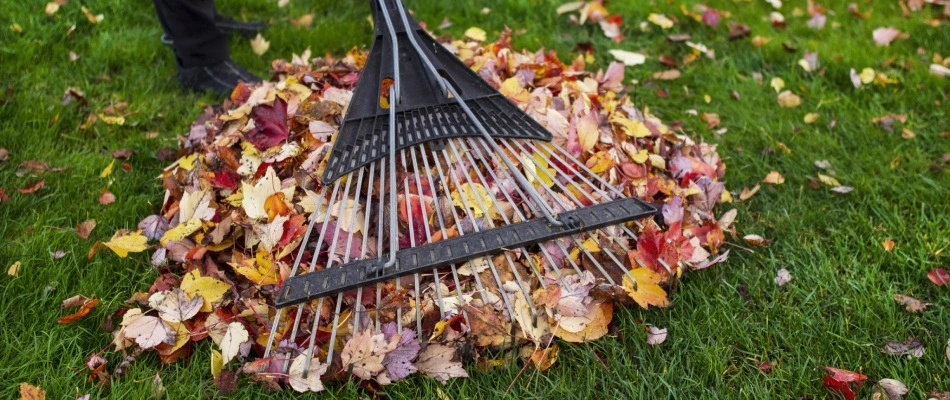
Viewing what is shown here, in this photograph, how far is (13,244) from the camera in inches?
80.2

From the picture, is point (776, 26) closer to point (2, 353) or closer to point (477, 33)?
point (477, 33)

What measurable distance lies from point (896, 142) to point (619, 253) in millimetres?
1541

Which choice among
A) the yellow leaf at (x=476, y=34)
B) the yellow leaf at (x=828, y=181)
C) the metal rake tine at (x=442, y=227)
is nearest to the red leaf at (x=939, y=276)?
the yellow leaf at (x=828, y=181)

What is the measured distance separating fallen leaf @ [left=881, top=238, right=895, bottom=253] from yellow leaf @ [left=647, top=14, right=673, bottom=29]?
174 centimetres

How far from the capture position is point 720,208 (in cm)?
230

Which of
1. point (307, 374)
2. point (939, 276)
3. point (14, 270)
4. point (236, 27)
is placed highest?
point (236, 27)

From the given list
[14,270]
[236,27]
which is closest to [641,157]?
[14,270]

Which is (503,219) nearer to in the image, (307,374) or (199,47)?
(307,374)

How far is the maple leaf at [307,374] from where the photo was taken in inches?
62.1

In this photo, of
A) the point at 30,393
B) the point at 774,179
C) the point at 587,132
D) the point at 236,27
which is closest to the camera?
the point at 30,393

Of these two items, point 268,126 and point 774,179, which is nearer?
point 268,126

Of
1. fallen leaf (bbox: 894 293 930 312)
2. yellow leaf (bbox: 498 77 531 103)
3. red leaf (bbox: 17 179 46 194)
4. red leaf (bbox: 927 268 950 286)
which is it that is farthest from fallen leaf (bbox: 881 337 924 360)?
red leaf (bbox: 17 179 46 194)

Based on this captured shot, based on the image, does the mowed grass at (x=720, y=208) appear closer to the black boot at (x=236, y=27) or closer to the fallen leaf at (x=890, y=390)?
the fallen leaf at (x=890, y=390)

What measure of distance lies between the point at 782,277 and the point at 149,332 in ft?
6.00
